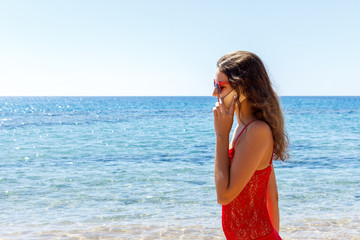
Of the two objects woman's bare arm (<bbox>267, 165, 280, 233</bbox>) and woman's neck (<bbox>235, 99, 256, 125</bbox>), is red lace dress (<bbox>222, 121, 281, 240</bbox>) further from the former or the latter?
woman's bare arm (<bbox>267, 165, 280, 233</bbox>)

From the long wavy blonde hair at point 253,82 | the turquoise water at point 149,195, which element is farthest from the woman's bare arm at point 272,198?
the turquoise water at point 149,195

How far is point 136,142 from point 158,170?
27.3 feet

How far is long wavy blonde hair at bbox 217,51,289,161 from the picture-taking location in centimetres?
219

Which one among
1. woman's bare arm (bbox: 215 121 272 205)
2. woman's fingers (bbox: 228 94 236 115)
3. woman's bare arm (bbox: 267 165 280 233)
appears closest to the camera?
woman's bare arm (bbox: 215 121 272 205)

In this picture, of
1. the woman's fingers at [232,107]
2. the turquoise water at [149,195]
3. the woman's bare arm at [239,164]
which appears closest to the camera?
the woman's bare arm at [239,164]

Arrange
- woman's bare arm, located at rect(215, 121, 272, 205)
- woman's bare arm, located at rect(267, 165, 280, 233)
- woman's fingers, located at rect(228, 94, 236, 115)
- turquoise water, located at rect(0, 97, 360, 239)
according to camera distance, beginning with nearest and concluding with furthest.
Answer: woman's bare arm, located at rect(215, 121, 272, 205) < woman's fingers, located at rect(228, 94, 236, 115) < woman's bare arm, located at rect(267, 165, 280, 233) < turquoise water, located at rect(0, 97, 360, 239)

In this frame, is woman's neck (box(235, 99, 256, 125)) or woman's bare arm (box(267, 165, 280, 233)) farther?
woman's bare arm (box(267, 165, 280, 233))

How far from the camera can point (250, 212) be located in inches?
89.0

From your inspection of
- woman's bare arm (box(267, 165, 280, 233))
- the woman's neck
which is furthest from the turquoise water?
the woman's neck

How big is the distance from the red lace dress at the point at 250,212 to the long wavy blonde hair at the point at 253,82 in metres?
0.20

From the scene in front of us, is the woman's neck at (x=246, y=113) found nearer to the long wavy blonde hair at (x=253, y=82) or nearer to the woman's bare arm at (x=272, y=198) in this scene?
the long wavy blonde hair at (x=253, y=82)

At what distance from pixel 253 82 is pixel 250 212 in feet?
2.28

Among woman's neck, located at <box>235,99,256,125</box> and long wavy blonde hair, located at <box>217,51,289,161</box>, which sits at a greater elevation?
long wavy blonde hair, located at <box>217,51,289,161</box>

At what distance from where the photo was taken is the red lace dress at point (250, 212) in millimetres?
2236
